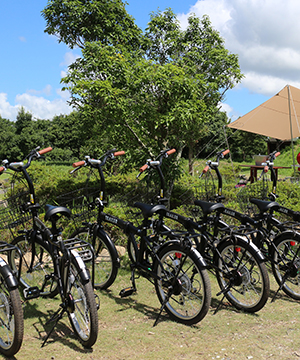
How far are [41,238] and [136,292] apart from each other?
1.25 metres

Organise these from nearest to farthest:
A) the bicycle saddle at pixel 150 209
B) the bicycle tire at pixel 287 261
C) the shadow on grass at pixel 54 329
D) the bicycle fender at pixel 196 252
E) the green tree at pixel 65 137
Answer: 1. the shadow on grass at pixel 54 329
2. the bicycle fender at pixel 196 252
3. the bicycle saddle at pixel 150 209
4. the bicycle tire at pixel 287 261
5. the green tree at pixel 65 137

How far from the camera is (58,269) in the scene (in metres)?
3.02

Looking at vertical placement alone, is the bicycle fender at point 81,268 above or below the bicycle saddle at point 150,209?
below

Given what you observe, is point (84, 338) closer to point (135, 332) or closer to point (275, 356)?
point (135, 332)

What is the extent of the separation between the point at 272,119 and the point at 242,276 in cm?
774

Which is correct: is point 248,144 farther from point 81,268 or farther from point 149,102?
point 81,268

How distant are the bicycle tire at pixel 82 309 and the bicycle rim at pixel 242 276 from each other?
1449 millimetres

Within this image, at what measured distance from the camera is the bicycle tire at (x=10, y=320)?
2.52 meters

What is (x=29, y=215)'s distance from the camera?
12.9 feet

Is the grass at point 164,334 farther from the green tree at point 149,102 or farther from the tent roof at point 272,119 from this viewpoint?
the tent roof at point 272,119

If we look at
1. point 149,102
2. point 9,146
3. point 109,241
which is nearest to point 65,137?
point 9,146

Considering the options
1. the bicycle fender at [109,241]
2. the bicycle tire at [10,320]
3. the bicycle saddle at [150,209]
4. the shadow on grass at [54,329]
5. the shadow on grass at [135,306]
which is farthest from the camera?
the bicycle fender at [109,241]

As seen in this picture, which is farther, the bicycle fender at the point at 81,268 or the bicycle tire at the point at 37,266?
the bicycle tire at the point at 37,266

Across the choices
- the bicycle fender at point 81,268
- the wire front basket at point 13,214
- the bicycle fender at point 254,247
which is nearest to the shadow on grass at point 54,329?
the bicycle fender at point 81,268
